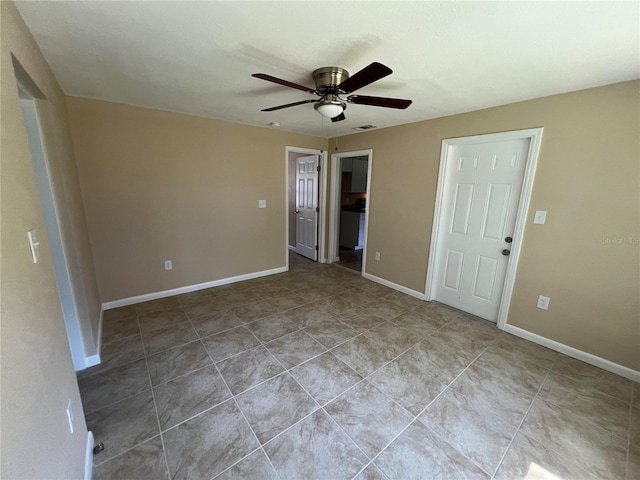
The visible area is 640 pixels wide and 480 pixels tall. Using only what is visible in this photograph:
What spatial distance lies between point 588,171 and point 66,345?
3.77 meters

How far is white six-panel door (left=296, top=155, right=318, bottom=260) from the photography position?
15.4 ft

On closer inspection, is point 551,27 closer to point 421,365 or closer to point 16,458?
point 421,365

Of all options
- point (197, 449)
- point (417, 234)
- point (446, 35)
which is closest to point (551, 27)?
point (446, 35)

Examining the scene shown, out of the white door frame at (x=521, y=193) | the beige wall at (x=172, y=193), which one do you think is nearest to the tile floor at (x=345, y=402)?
the white door frame at (x=521, y=193)

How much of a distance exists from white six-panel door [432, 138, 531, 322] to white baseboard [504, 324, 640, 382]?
0.27 meters

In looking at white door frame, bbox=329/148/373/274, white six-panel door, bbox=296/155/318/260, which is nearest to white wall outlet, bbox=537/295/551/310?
white door frame, bbox=329/148/373/274

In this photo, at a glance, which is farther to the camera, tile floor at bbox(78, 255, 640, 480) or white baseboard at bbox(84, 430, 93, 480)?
tile floor at bbox(78, 255, 640, 480)

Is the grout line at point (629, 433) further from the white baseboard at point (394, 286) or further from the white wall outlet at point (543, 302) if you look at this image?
the white baseboard at point (394, 286)

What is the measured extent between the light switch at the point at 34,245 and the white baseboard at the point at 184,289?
2.34 metres

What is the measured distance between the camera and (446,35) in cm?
144

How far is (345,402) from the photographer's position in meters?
1.79

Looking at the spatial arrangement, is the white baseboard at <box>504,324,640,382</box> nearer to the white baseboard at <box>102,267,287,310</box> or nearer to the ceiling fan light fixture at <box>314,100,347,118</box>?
the ceiling fan light fixture at <box>314,100,347,118</box>

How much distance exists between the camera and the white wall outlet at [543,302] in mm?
2434

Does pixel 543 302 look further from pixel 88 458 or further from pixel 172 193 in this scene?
pixel 172 193
